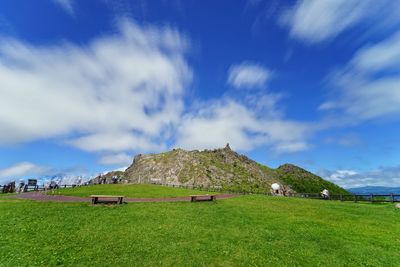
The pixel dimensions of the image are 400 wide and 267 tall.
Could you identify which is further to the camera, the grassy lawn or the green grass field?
the grassy lawn

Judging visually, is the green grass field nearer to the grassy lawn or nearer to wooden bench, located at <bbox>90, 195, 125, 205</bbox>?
wooden bench, located at <bbox>90, 195, 125, 205</bbox>

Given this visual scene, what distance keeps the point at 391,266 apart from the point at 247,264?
26.4ft


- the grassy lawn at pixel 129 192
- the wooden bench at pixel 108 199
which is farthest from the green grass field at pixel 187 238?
the grassy lawn at pixel 129 192

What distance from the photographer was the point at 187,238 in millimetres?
18297

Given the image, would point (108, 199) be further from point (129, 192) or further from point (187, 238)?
point (187, 238)

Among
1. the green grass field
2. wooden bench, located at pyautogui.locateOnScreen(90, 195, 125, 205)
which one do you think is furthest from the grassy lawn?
the green grass field

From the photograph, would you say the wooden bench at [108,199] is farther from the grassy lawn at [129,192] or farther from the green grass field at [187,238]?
the grassy lawn at [129,192]

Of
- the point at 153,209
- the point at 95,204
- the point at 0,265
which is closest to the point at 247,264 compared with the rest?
the point at 0,265

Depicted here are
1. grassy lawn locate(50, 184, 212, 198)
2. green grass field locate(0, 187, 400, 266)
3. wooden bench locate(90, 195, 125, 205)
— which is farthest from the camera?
grassy lawn locate(50, 184, 212, 198)

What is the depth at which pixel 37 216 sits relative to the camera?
22375 millimetres

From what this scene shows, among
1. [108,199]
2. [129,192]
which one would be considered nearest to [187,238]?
[108,199]

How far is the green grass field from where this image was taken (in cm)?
1490

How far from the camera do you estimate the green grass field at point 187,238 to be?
1490cm

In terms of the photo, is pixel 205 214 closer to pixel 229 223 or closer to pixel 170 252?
pixel 229 223
